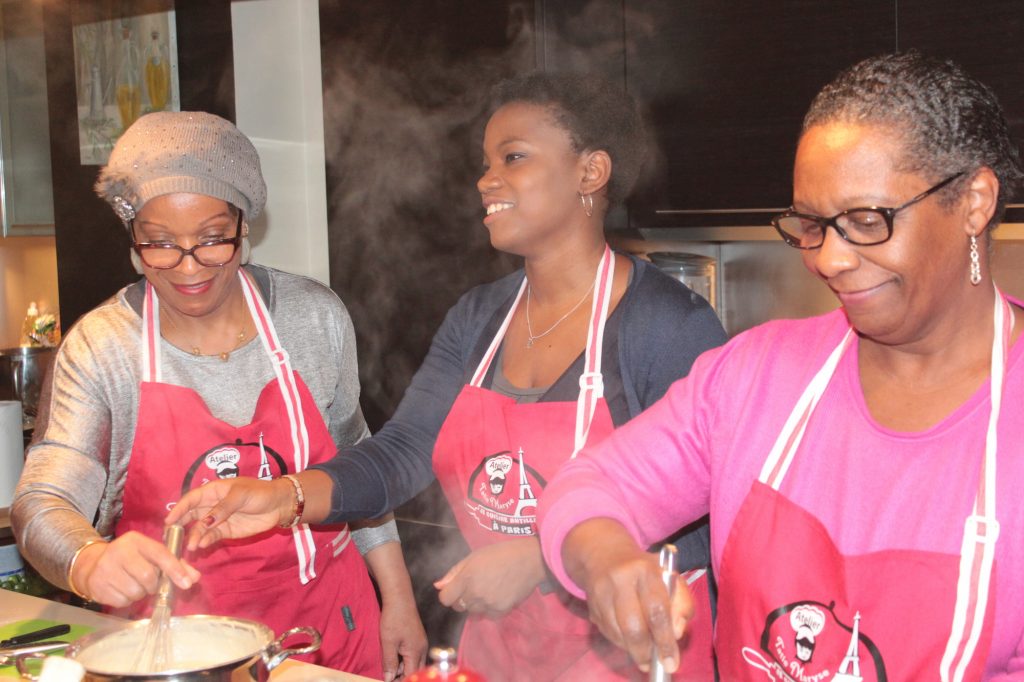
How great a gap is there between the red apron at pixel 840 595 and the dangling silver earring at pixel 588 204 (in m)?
0.63

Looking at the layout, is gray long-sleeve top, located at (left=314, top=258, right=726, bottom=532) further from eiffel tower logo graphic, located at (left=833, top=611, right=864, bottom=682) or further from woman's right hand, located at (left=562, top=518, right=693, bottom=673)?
eiffel tower logo graphic, located at (left=833, top=611, right=864, bottom=682)

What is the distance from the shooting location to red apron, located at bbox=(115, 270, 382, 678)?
1865 mm

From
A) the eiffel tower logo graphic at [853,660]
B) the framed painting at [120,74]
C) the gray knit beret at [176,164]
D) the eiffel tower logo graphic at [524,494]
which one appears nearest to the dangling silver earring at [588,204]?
the eiffel tower logo graphic at [524,494]

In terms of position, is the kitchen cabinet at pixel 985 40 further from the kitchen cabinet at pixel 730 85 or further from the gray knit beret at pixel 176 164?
the gray knit beret at pixel 176 164

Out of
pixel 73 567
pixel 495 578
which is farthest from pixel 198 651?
pixel 495 578

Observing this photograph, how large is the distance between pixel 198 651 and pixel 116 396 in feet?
2.16

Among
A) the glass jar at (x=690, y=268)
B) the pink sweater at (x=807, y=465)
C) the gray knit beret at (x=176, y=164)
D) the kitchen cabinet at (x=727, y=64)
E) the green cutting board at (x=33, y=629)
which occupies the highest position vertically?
the kitchen cabinet at (x=727, y=64)

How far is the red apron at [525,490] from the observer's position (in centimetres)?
170

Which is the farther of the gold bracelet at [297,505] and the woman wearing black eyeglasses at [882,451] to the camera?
the gold bracelet at [297,505]

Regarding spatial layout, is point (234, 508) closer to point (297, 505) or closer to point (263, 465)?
point (297, 505)

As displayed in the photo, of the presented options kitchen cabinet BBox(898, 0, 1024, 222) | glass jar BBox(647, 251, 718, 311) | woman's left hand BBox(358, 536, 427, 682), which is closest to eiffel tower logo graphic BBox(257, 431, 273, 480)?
woman's left hand BBox(358, 536, 427, 682)

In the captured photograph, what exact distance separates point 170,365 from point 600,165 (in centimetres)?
85

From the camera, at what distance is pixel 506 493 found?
1.80 m

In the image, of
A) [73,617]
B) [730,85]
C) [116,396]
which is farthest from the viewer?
[730,85]
